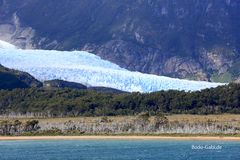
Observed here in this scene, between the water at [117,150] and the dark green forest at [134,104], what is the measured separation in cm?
3527

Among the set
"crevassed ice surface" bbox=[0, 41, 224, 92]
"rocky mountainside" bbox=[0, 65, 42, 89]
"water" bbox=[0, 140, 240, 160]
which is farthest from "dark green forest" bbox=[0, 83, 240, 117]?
"water" bbox=[0, 140, 240, 160]

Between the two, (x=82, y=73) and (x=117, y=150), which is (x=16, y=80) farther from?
(x=117, y=150)

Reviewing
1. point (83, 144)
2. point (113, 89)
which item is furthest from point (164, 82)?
point (83, 144)

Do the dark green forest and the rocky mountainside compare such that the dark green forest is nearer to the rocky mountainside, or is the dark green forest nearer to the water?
the rocky mountainside

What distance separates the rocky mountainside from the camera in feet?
559

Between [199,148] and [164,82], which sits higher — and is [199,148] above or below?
below

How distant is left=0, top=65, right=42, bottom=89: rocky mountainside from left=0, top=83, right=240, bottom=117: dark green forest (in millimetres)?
28908

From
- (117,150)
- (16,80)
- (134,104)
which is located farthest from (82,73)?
(117,150)

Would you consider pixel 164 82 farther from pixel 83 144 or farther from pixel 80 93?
pixel 83 144

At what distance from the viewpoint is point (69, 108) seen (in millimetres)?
134375

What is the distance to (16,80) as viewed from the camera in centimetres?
17150

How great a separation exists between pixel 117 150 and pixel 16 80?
3735 inches

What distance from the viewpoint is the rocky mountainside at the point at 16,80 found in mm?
170250

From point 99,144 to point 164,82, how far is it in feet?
261
